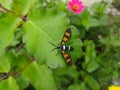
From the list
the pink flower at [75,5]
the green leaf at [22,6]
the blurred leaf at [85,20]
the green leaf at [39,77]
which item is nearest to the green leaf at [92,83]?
the blurred leaf at [85,20]

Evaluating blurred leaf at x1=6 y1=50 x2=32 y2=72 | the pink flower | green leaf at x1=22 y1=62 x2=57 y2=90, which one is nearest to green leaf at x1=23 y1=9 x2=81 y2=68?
green leaf at x1=22 y1=62 x2=57 y2=90

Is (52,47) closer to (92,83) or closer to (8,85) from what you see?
(8,85)

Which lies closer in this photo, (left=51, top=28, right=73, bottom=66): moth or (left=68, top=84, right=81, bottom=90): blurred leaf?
(left=51, top=28, right=73, bottom=66): moth

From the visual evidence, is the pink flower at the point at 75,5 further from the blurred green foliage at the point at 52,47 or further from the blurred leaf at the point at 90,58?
the blurred leaf at the point at 90,58

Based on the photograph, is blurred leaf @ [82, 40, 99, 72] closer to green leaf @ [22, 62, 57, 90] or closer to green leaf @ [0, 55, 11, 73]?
green leaf @ [22, 62, 57, 90]

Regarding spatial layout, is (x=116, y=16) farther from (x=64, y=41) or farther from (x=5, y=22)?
(x=5, y=22)

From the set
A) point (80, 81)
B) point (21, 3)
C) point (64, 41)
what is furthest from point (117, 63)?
point (21, 3)
